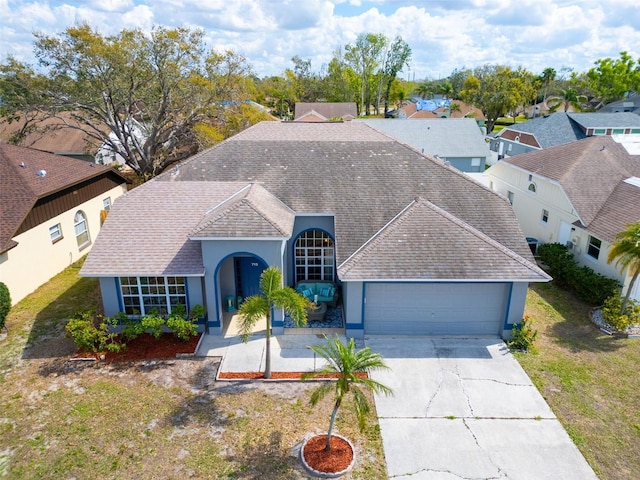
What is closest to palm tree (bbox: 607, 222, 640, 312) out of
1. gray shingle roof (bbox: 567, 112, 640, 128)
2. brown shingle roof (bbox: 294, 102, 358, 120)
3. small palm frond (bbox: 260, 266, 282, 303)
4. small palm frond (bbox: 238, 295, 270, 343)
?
small palm frond (bbox: 260, 266, 282, 303)

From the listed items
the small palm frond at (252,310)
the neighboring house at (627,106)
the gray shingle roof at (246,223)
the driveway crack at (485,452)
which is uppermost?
the neighboring house at (627,106)

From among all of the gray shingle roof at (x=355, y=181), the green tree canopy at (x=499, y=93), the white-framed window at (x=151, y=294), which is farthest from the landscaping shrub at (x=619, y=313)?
the green tree canopy at (x=499, y=93)

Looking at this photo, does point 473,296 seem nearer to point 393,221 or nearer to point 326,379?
point 393,221

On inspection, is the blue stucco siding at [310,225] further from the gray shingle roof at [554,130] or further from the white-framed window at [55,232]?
the gray shingle roof at [554,130]

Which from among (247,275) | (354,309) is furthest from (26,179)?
(354,309)

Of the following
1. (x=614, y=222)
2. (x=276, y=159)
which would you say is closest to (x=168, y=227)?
(x=276, y=159)

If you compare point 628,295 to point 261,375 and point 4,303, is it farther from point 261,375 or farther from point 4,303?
point 4,303
